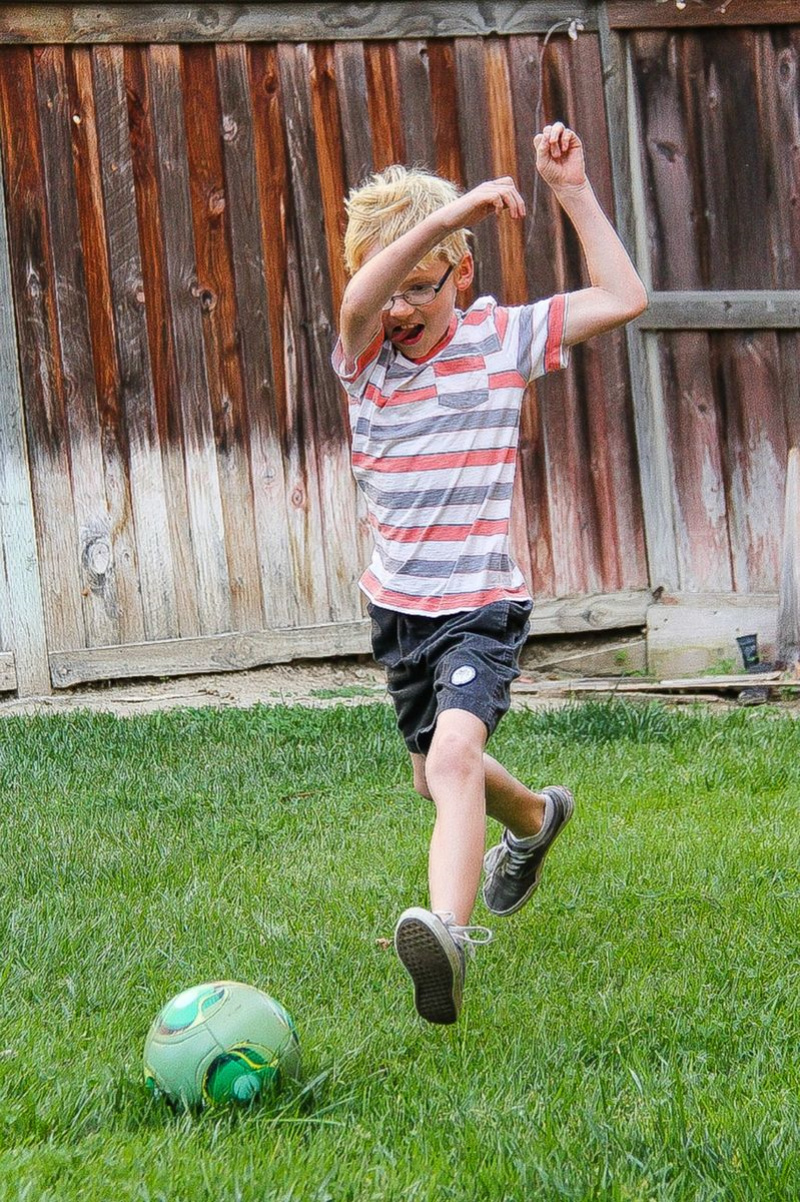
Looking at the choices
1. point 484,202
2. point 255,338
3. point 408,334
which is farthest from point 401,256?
point 255,338

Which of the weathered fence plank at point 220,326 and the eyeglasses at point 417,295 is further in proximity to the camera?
the weathered fence plank at point 220,326

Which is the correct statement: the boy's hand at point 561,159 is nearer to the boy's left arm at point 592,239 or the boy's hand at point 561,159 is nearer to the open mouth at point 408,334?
the boy's left arm at point 592,239

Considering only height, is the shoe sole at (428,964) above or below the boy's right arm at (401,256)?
below

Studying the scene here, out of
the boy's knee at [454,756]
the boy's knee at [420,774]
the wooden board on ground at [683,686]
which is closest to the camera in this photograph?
the boy's knee at [454,756]

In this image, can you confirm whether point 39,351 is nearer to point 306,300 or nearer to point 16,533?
point 16,533

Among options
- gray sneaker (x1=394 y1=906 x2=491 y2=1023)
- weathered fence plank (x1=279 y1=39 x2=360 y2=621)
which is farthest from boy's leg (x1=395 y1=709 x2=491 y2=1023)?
weathered fence plank (x1=279 y1=39 x2=360 y2=621)

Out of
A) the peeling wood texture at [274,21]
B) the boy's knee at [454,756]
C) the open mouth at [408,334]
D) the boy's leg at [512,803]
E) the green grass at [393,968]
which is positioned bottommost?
the green grass at [393,968]

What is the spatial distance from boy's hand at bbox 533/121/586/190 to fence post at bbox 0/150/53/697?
4481mm

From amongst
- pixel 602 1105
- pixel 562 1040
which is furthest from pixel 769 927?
pixel 602 1105

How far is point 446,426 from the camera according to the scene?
356cm

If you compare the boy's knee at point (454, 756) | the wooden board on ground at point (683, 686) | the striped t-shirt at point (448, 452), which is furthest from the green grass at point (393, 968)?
the striped t-shirt at point (448, 452)

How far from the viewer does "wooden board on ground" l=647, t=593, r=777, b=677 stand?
24.9 feet

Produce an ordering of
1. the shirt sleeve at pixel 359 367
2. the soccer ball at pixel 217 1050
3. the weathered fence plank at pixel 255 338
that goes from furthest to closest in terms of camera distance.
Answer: the weathered fence plank at pixel 255 338
the shirt sleeve at pixel 359 367
the soccer ball at pixel 217 1050

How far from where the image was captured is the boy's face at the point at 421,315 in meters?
3.56
